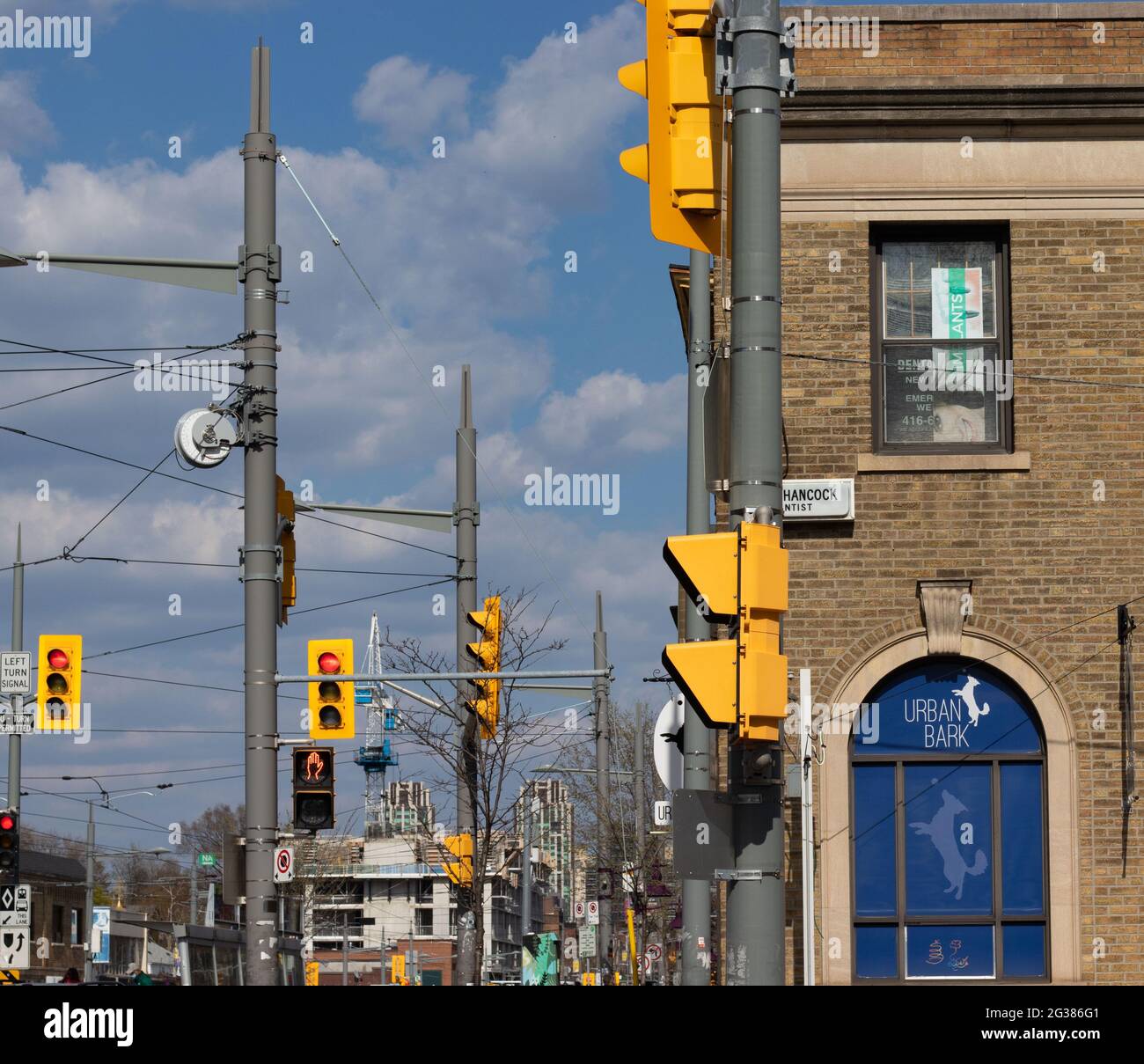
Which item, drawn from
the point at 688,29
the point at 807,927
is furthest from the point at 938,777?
the point at 688,29

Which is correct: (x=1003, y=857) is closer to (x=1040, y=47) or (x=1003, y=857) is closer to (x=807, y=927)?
(x=807, y=927)

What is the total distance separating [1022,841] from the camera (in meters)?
16.4

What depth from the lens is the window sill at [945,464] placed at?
16.4m

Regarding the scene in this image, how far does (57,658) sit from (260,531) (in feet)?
30.5

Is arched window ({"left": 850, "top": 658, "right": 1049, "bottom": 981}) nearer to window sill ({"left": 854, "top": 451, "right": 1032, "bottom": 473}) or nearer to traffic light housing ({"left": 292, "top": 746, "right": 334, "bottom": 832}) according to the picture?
window sill ({"left": 854, "top": 451, "right": 1032, "bottom": 473})

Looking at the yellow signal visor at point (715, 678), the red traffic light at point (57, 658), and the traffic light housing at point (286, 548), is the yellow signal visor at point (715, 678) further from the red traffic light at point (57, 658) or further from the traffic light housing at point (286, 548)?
the red traffic light at point (57, 658)

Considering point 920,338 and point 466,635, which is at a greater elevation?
point 920,338

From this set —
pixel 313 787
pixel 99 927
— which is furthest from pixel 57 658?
pixel 99 927

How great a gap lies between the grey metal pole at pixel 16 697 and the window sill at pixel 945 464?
778 inches

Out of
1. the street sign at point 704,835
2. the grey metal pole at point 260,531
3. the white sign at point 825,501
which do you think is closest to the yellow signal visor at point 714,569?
the street sign at point 704,835

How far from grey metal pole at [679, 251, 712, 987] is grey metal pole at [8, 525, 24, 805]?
17.4 m

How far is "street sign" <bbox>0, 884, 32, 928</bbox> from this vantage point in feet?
Result: 83.6

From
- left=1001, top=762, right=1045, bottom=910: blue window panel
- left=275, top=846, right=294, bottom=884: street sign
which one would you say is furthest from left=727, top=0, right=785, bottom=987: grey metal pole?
left=275, top=846, right=294, bottom=884: street sign

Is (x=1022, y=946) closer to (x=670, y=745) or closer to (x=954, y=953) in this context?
(x=954, y=953)
